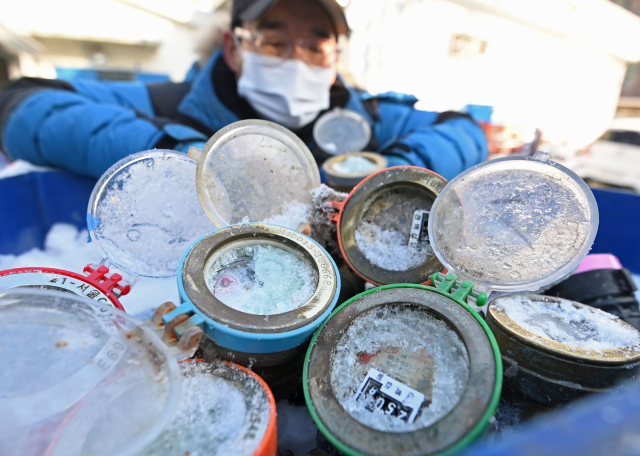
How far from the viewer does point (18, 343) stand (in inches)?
19.2

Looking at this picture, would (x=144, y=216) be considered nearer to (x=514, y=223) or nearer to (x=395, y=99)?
(x=514, y=223)

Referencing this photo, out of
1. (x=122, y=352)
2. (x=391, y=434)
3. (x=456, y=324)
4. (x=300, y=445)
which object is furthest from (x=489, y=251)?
(x=122, y=352)

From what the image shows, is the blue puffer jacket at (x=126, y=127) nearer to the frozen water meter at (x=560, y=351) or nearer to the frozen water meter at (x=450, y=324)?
the frozen water meter at (x=450, y=324)

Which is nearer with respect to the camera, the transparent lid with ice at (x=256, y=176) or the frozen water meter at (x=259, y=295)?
the frozen water meter at (x=259, y=295)

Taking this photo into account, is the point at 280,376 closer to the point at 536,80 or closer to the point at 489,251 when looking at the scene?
the point at 489,251

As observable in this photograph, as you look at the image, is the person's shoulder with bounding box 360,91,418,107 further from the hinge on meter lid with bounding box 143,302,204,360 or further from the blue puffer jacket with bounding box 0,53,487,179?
the hinge on meter lid with bounding box 143,302,204,360

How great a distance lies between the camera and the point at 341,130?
1943 millimetres

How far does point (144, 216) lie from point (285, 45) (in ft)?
4.27

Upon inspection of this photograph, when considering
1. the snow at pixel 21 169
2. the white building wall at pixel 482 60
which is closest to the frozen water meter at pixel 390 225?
the snow at pixel 21 169

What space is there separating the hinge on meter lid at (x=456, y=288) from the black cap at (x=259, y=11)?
5.13 ft

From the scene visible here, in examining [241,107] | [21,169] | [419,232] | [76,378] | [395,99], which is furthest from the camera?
[395,99]

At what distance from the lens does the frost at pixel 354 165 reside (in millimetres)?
1274

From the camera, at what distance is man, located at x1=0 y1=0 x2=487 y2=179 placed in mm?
1476

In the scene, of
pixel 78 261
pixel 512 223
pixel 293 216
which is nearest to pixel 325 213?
pixel 293 216
